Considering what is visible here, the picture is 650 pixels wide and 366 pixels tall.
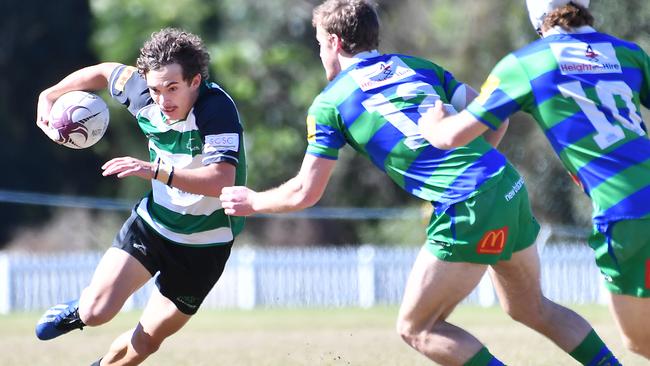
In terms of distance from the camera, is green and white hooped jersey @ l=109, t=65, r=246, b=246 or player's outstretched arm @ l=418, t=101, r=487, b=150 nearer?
player's outstretched arm @ l=418, t=101, r=487, b=150

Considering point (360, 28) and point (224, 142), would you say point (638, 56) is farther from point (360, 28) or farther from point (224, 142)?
point (224, 142)

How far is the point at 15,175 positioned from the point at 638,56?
87.2ft

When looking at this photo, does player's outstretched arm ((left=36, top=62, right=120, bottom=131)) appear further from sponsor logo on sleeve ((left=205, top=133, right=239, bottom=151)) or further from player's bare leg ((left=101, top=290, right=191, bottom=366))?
player's bare leg ((left=101, top=290, right=191, bottom=366))

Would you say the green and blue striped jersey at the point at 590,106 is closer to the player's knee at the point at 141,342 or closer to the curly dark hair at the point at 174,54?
the curly dark hair at the point at 174,54

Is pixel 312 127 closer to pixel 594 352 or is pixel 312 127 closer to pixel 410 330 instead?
pixel 410 330

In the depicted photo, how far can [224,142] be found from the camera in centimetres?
668

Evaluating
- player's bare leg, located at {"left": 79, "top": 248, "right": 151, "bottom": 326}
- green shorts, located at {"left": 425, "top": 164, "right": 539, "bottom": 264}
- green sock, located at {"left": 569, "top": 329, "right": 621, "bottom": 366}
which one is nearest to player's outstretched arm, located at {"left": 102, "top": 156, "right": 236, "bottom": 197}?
player's bare leg, located at {"left": 79, "top": 248, "right": 151, "bottom": 326}

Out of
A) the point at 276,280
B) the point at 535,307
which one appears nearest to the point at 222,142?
the point at 535,307

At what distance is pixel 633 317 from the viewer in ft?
16.9

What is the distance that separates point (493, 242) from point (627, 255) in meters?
0.70

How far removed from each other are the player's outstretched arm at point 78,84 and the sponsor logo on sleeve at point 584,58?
327 centimetres

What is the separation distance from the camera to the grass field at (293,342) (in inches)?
362

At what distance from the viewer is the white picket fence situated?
20703 mm

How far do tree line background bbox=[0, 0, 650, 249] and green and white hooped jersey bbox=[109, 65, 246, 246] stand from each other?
65.1 ft
